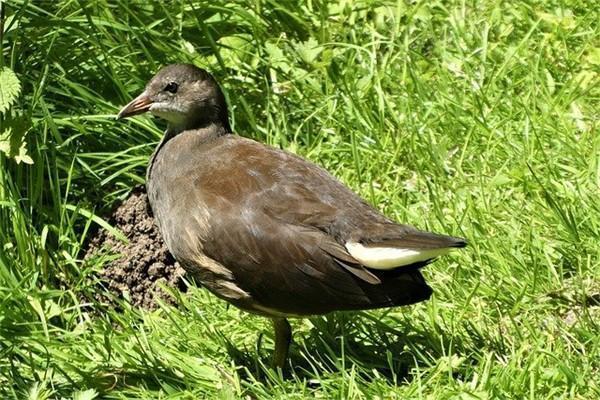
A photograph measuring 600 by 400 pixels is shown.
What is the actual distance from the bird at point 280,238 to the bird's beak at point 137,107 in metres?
0.25

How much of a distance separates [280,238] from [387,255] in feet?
1.27

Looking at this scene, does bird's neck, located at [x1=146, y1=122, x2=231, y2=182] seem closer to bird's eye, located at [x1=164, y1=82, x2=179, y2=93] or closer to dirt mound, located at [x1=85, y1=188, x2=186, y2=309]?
bird's eye, located at [x1=164, y1=82, x2=179, y2=93]

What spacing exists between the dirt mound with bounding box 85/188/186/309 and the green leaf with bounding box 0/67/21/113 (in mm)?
1040

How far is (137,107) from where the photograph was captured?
199 inches

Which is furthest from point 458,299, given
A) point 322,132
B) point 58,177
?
point 58,177

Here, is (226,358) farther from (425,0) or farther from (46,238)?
(425,0)

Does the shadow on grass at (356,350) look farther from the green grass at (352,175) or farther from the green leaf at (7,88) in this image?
the green leaf at (7,88)

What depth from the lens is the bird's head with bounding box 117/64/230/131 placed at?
506cm

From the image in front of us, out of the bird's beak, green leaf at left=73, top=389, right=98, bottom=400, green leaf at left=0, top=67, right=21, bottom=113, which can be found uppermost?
Answer: green leaf at left=0, top=67, right=21, bottom=113

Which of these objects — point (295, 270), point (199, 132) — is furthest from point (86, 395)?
point (199, 132)

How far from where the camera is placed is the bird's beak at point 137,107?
503 centimetres

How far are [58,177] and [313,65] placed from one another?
1.46 m

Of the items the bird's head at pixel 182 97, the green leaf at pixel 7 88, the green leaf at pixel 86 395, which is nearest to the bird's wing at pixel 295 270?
the green leaf at pixel 86 395

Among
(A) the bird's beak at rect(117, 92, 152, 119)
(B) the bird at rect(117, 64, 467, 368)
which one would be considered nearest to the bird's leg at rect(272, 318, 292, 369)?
(B) the bird at rect(117, 64, 467, 368)
